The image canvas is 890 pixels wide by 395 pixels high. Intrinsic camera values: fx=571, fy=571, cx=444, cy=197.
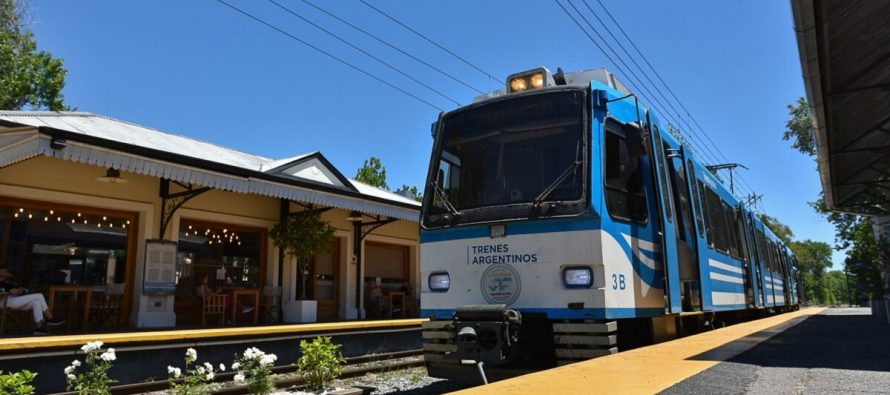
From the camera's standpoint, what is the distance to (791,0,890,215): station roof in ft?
22.7

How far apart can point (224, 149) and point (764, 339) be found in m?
12.9

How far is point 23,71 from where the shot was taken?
28688 millimetres

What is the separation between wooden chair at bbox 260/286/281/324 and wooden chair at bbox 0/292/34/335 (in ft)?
15.0

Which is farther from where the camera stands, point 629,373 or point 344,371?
A: point 344,371

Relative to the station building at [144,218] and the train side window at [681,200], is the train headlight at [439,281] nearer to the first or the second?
the train side window at [681,200]

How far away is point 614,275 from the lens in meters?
4.52

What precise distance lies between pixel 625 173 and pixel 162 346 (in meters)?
6.43

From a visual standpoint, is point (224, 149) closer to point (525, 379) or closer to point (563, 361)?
point (563, 361)

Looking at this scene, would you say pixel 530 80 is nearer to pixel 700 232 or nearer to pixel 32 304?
pixel 700 232

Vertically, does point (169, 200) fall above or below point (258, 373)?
above

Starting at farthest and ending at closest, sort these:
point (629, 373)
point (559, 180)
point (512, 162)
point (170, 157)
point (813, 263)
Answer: point (813, 263) < point (170, 157) < point (512, 162) < point (559, 180) < point (629, 373)

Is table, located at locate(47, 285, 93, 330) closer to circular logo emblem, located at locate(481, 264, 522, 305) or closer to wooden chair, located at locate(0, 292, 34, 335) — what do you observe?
wooden chair, located at locate(0, 292, 34, 335)

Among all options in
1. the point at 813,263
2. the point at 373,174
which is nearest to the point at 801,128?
the point at 373,174

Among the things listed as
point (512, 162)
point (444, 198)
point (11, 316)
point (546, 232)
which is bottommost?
point (11, 316)
